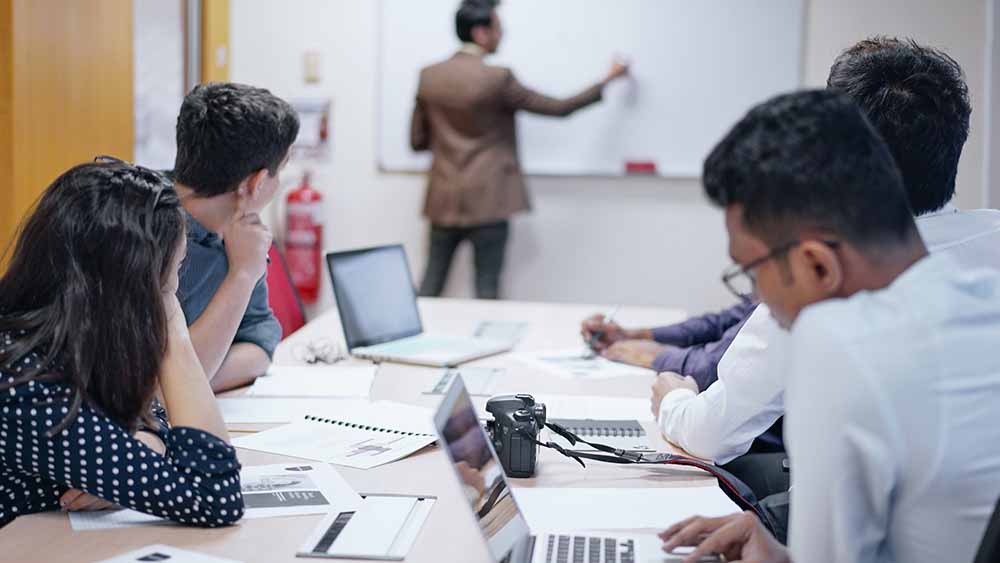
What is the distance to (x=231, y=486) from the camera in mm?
1265

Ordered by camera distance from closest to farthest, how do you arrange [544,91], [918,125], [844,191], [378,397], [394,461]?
[844,191] → [918,125] → [394,461] → [378,397] → [544,91]

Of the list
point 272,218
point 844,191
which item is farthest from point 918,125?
point 272,218

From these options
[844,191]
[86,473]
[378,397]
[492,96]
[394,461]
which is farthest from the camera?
[492,96]

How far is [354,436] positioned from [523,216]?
318cm

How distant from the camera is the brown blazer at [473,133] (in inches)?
172

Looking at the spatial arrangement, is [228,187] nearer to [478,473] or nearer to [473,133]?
[478,473]

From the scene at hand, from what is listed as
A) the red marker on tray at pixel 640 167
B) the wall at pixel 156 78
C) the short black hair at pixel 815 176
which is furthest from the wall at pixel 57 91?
the short black hair at pixel 815 176

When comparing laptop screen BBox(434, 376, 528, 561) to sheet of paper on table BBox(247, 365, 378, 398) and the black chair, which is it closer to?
the black chair

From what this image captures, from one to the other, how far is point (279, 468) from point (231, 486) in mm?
235

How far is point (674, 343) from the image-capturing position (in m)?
2.65

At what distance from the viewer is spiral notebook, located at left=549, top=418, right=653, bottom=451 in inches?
66.1

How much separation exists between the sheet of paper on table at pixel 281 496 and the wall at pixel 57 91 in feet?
5.35

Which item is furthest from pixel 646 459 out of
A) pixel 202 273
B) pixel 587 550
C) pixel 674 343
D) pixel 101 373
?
pixel 674 343

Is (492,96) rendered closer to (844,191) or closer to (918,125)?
(918,125)
